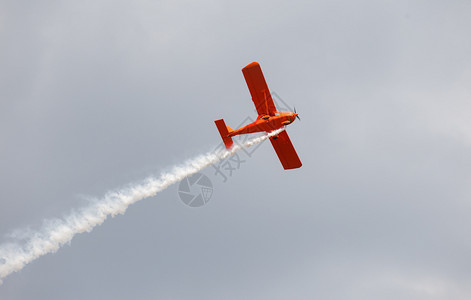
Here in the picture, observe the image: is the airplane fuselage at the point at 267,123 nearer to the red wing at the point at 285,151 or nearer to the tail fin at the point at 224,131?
the tail fin at the point at 224,131

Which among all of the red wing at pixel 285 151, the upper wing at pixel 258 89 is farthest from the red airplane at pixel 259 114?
the red wing at pixel 285 151

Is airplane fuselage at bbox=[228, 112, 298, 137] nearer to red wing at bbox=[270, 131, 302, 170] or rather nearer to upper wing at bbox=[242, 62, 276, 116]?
upper wing at bbox=[242, 62, 276, 116]

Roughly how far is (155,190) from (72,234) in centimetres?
662

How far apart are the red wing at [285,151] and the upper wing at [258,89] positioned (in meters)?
2.74

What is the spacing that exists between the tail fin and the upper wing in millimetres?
2557

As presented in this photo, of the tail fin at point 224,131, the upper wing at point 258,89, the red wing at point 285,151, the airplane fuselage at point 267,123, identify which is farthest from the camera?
→ the red wing at point 285,151

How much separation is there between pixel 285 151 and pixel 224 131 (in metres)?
5.19

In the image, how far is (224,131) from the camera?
52.0m

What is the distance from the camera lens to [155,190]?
5359 centimetres

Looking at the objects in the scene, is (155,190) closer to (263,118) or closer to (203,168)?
(203,168)

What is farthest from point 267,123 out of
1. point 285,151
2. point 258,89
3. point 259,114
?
point 285,151

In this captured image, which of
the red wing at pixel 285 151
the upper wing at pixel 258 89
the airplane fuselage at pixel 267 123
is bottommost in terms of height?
the red wing at pixel 285 151

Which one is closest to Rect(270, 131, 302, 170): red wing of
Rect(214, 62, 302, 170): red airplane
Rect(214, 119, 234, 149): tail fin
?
Rect(214, 62, 302, 170): red airplane

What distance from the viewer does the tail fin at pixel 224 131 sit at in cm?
5188
